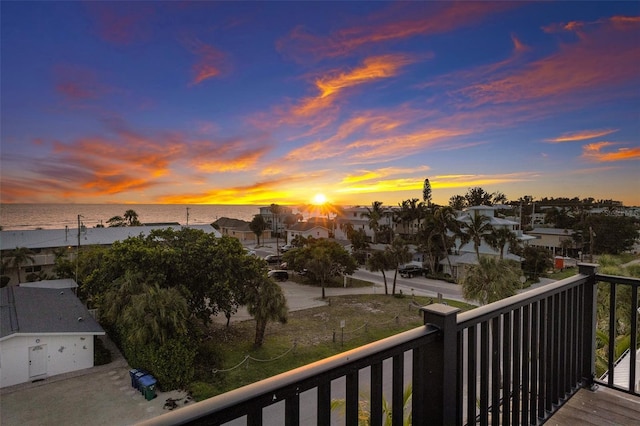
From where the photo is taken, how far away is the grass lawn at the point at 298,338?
10.5m

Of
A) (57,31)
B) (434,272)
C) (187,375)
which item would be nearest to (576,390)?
(187,375)

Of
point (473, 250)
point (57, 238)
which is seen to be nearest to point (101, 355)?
point (57, 238)

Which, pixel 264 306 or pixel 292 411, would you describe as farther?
pixel 264 306

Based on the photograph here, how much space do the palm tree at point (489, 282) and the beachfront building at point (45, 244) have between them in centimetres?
1866

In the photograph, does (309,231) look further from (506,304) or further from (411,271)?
(506,304)

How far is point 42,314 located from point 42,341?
6.70ft

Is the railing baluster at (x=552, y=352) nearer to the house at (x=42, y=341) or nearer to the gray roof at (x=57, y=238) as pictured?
the house at (x=42, y=341)

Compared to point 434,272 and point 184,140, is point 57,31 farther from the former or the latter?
point 434,272

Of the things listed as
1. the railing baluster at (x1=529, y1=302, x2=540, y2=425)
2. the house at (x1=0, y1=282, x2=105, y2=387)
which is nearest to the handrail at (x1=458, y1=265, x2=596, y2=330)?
the railing baluster at (x1=529, y1=302, x2=540, y2=425)

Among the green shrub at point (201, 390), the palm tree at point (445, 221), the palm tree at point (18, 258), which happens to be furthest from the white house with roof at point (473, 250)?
the palm tree at point (18, 258)

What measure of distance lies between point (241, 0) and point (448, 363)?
9087 mm

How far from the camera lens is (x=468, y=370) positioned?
1.58m

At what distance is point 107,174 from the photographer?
2445 centimetres

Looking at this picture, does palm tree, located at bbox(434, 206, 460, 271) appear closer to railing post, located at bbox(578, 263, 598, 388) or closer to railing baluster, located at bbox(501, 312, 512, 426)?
railing post, located at bbox(578, 263, 598, 388)
